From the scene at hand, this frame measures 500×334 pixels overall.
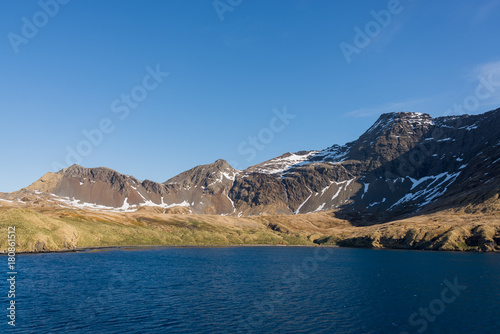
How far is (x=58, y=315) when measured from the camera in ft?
123

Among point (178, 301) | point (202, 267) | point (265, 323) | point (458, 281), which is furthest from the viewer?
point (202, 267)

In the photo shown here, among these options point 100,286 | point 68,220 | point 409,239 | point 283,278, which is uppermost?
point 68,220

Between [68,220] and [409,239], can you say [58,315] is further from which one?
[409,239]

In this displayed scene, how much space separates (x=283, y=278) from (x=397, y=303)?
82.8ft

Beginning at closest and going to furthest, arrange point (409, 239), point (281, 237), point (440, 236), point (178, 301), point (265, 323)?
point (265, 323) → point (178, 301) → point (440, 236) → point (409, 239) → point (281, 237)

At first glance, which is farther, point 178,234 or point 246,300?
point 178,234

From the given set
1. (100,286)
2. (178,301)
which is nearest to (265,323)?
(178,301)

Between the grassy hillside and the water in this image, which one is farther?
the grassy hillside

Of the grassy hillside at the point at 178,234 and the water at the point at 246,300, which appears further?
the grassy hillside at the point at 178,234

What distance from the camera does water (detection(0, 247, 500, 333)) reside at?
35.5m

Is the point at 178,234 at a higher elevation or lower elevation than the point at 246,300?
higher

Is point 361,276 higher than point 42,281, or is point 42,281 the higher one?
point 42,281

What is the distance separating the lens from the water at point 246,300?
3547 cm

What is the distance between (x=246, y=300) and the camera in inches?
1857
